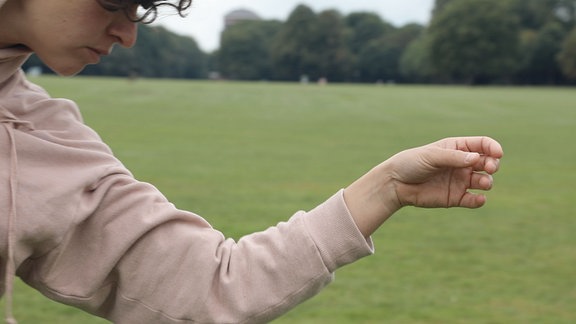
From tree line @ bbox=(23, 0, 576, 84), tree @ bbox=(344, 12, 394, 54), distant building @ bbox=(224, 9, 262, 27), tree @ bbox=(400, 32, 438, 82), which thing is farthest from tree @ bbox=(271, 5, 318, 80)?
distant building @ bbox=(224, 9, 262, 27)

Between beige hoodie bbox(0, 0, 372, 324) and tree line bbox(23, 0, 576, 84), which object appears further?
tree line bbox(23, 0, 576, 84)

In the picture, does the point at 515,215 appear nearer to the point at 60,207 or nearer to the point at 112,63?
the point at 60,207

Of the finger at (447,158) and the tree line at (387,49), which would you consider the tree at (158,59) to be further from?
the finger at (447,158)

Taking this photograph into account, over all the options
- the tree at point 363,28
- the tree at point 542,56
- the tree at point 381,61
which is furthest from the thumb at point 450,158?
the tree at point 363,28

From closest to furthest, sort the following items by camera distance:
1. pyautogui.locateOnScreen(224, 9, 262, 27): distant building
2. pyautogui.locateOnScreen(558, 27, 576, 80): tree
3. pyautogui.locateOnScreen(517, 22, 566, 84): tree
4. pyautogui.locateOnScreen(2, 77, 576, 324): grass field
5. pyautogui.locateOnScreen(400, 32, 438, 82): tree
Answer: pyautogui.locateOnScreen(2, 77, 576, 324): grass field, pyautogui.locateOnScreen(558, 27, 576, 80): tree, pyautogui.locateOnScreen(517, 22, 566, 84): tree, pyautogui.locateOnScreen(400, 32, 438, 82): tree, pyautogui.locateOnScreen(224, 9, 262, 27): distant building

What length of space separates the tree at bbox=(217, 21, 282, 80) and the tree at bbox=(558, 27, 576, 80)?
3956cm

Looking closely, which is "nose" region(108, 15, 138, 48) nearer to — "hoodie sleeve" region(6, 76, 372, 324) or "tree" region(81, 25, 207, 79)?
"hoodie sleeve" region(6, 76, 372, 324)

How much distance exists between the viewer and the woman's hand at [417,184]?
1.42 m

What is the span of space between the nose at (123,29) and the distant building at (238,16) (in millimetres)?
137109

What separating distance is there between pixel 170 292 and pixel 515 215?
27.2 ft

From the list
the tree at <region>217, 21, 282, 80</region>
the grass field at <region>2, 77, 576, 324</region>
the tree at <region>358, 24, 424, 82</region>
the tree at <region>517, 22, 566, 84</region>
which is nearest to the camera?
the grass field at <region>2, 77, 576, 324</region>

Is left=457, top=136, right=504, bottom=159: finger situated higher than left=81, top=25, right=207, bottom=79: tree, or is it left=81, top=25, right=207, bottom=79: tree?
left=457, top=136, right=504, bottom=159: finger

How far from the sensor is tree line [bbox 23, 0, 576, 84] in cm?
8794

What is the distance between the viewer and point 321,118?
27.2 m
